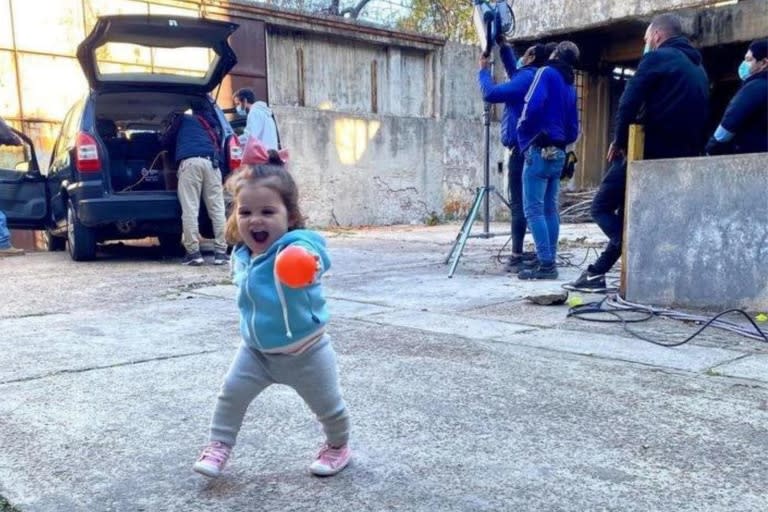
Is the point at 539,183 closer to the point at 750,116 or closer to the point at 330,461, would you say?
the point at 750,116

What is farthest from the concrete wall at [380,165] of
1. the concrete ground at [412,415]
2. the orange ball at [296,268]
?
the orange ball at [296,268]

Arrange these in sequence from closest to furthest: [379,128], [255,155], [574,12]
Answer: [255,155] < [574,12] < [379,128]

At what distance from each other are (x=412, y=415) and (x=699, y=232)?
7.86 feet

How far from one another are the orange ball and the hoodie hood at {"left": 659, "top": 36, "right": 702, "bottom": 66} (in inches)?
141

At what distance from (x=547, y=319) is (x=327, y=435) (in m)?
2.18

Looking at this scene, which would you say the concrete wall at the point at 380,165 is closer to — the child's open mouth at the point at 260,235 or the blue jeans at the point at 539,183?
the blue jeans at the point at 539,183

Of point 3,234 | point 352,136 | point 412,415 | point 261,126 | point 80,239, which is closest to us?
point 412,415

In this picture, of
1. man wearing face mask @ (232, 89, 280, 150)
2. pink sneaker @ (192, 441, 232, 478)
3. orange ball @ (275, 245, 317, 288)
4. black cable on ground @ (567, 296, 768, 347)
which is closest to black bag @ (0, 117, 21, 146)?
man wearing face mask @ (232, 89, 280, 150)

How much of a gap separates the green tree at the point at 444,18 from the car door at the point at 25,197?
44.1 ft

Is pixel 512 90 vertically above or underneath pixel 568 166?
above

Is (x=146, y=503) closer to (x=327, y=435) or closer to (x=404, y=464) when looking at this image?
(x=327, y=435)

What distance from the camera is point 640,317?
378cm

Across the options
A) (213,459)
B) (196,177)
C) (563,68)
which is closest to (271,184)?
(213,459)

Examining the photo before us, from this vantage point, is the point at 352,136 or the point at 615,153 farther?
the point at 352,136
